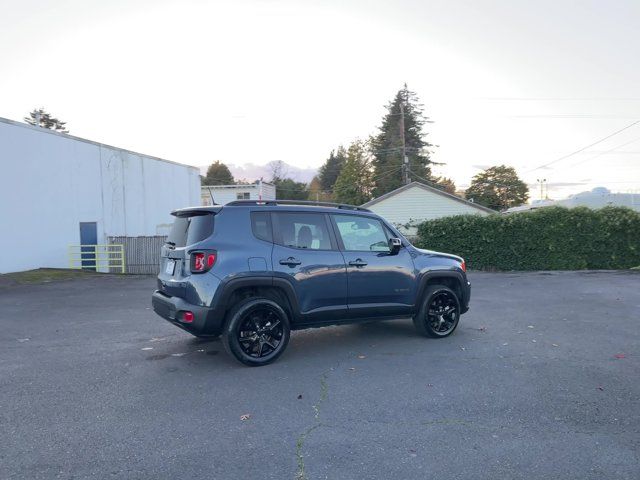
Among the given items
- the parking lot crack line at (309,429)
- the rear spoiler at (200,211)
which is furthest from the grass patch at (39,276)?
the parking lot crack line at (309,429)

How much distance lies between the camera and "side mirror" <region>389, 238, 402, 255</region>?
6.74 metres

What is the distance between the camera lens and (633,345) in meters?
6.89

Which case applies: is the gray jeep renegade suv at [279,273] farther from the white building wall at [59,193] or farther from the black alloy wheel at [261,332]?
the white building wall at [59,193]

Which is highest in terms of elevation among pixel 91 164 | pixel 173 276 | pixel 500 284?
pixel 91 164

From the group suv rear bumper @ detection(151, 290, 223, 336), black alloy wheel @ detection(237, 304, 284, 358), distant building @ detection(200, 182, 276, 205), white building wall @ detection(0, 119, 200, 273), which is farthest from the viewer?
distant building @ detection(200, 182, 276, 205)

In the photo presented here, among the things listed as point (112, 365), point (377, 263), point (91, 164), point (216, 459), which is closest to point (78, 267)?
point (91, 164)

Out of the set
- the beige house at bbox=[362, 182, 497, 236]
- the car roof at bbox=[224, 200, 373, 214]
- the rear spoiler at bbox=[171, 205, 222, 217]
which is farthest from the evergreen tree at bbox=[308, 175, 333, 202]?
the rear spoiler at bbox=[171, 205, 222, 217]

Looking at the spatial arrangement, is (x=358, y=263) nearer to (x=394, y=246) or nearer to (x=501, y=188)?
(x=394, y=246)

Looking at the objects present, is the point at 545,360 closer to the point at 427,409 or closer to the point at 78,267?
the point at 427,409

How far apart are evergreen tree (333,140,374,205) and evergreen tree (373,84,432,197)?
1.78 metres

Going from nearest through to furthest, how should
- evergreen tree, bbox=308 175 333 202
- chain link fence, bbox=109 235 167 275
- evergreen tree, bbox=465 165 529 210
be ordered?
chain link fence, bbox=109 235 167 275, evergreen tree, bbox=465 165 529 210, evergreen tree, bbox=308 175 333 202

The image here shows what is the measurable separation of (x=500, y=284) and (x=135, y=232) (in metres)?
18.3

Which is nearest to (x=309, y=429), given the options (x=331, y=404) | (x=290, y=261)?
(x=331, y=404)

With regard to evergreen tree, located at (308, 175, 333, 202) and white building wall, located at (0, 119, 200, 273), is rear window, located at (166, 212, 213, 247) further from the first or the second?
evergreen tree, located at (308, 175, 333, 202)
